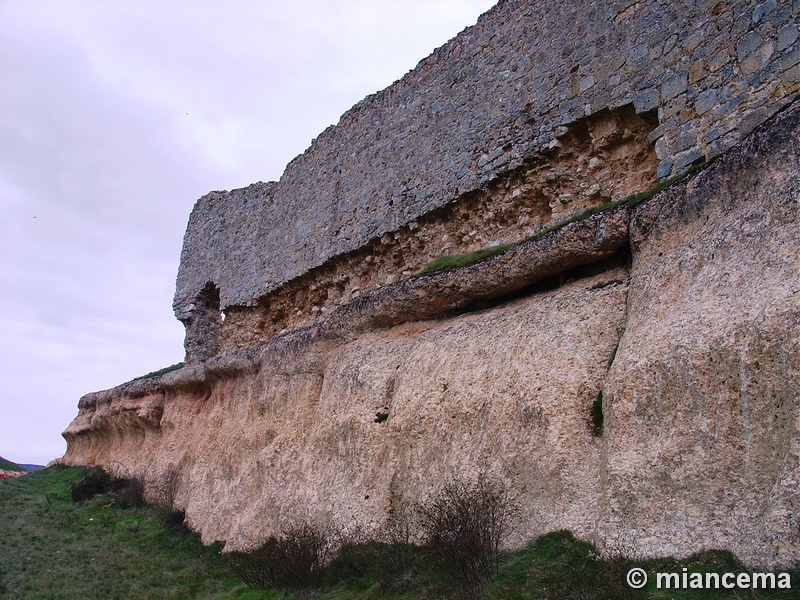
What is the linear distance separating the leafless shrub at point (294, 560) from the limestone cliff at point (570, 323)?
304mm

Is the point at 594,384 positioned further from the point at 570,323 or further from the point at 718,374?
the point at 718,374

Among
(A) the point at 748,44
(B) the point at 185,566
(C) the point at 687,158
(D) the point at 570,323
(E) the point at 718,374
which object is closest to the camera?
(E) the point at 718,374

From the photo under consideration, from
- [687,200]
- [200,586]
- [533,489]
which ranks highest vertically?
[687,200]

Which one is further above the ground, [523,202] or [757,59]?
[757,59]

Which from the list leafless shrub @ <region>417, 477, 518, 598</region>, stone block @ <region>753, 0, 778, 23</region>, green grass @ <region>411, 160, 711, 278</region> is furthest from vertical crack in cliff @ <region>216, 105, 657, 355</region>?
leafless shrub @ <region>417, 477, 518, 598</region>

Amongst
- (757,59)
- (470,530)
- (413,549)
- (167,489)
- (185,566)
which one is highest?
(757,59)

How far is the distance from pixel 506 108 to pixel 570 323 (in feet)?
12.6

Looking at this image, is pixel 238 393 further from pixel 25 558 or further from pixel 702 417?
pixel 702 417

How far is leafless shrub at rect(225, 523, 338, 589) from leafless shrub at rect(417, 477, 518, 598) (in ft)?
4.63

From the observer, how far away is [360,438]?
7031 millimetres

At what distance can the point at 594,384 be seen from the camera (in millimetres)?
5051

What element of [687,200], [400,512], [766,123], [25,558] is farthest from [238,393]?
[766,123]

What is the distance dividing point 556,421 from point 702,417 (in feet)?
3.98

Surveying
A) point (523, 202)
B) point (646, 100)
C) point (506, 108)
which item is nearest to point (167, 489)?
point (523, 202)
